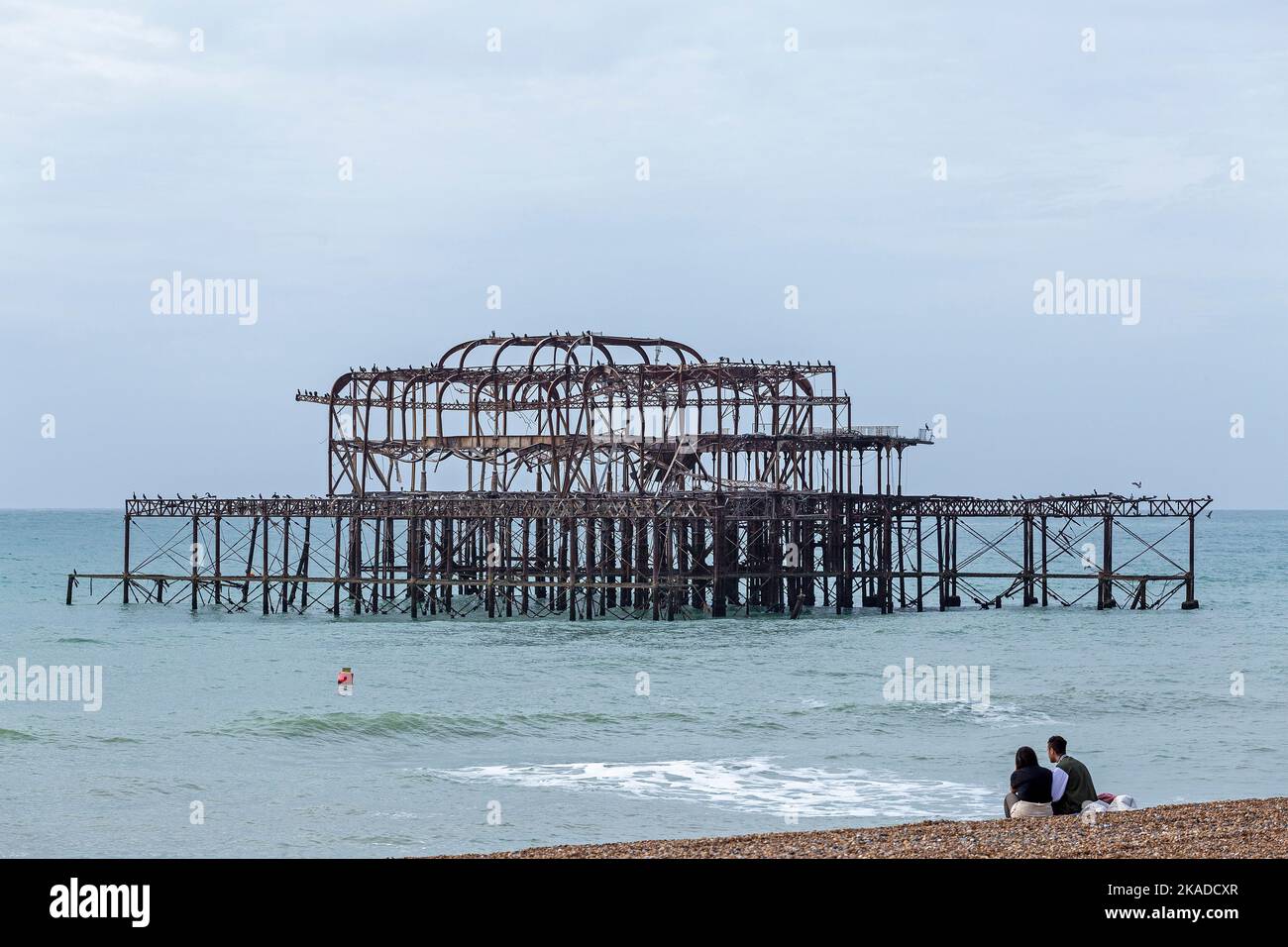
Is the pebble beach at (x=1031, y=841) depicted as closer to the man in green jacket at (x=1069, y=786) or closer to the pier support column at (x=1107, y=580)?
the man in green jacket at (x=1069, y=786)

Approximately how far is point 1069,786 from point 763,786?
25.1ft

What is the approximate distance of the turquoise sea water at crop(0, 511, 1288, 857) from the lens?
68.9 ft

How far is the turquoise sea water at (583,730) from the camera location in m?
21.0

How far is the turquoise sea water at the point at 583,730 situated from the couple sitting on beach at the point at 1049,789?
13.7ft

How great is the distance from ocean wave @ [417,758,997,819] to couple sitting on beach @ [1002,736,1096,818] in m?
4.27

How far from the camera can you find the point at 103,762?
26.2 metres

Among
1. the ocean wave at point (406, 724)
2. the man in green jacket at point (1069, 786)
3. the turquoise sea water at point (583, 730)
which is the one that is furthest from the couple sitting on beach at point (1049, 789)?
the ocean wave at point (406, 724)

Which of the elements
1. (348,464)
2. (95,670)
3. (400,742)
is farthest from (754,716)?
(348,464)

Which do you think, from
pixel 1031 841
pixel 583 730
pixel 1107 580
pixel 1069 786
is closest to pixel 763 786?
pixel 583 730

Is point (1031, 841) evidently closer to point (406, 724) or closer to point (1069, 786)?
point (1069, 786)

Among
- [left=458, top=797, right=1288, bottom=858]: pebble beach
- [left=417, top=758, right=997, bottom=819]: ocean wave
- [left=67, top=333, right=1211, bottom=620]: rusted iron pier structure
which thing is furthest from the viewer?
[left=67, top=333, right=1211, bottom=620]: rusted iron pier structure

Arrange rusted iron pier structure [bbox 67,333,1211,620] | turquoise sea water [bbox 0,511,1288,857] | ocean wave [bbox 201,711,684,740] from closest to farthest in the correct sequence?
turquoise sea water [bbox 0,511,1288,857] < ocean wave [bbox 201,711,684,740] < rusted iron pier structure [bbox 67,333,1211,620]

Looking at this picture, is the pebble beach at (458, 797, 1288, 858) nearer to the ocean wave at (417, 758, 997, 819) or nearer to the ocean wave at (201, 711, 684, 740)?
the ocean wave at (417, 758, 997, 819)

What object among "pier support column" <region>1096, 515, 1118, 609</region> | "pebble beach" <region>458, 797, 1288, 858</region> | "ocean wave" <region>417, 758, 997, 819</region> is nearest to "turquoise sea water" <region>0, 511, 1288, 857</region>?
"ocean wave" <region>417, 758, 997, 819</region>
